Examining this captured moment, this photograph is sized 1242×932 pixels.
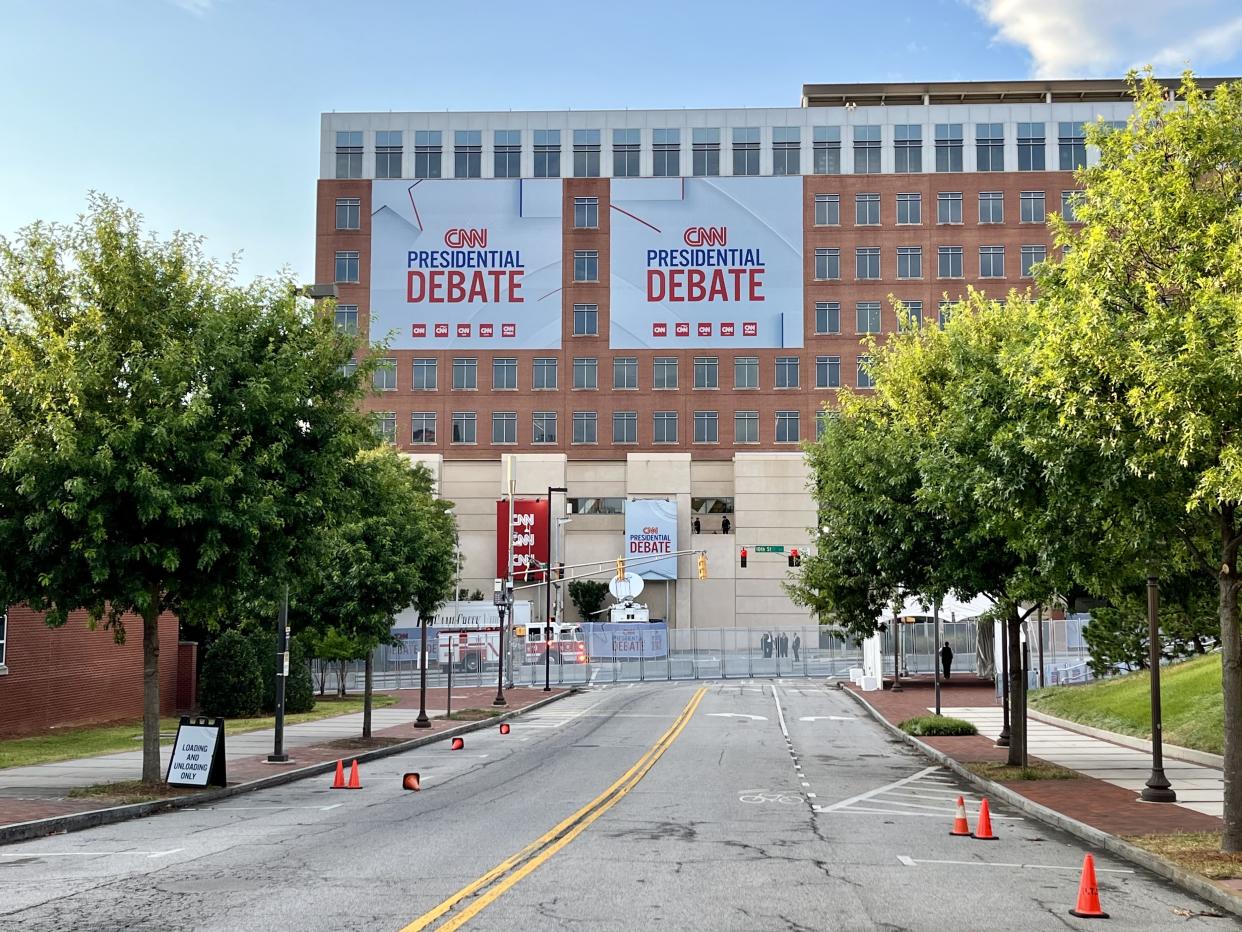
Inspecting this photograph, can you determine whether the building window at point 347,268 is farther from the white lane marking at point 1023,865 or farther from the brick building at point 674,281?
the white lane marking at point 1023,865

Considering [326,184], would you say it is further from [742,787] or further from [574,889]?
[574,889]

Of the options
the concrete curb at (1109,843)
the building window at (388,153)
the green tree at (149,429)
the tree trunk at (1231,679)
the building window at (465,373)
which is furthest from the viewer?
the building window at (388,153)

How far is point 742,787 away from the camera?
20812 mm

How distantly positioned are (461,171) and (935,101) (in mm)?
34408

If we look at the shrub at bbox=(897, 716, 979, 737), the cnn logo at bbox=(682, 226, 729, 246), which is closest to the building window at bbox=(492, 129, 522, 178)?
the cnn logo at bbox=(682, 226, 729, 246)

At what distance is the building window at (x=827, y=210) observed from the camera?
86.7m

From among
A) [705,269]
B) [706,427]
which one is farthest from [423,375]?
[705,269]

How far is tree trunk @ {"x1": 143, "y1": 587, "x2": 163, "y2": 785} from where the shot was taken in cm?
1938

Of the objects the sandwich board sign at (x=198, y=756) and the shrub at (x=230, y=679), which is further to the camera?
the shrub at (x=230, y=679)

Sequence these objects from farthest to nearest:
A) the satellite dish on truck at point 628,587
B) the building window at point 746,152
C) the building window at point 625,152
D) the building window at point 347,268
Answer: the building window at point 746,152
the building window at point 625,152
the building window at point 347,268
the satellite dish on truck at point 628,587

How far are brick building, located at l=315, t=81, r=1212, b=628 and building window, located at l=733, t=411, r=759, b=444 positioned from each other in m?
0.19

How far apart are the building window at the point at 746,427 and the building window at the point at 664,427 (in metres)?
4.14

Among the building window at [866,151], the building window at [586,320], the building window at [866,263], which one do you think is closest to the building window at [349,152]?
the building window at [586,320]

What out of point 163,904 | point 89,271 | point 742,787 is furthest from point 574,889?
point 89,271
